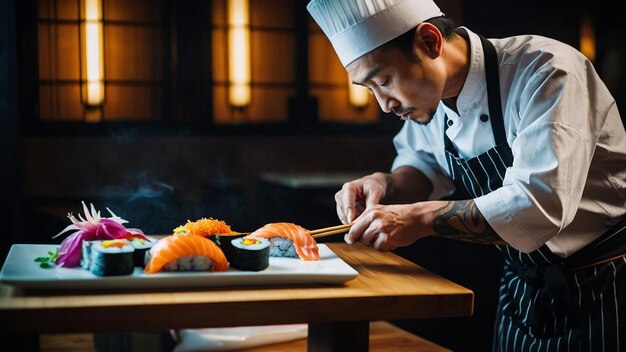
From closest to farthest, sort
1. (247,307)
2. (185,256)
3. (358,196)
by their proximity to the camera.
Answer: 1. (247,307)
2. (185,256)
3. (358,196)

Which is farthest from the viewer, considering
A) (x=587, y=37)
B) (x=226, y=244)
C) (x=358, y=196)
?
(x=587, y=37)

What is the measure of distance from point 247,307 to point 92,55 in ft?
7.99

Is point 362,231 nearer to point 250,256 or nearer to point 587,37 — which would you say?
point 250,256

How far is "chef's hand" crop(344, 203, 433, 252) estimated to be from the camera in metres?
2.24

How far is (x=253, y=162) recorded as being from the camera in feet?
13.5

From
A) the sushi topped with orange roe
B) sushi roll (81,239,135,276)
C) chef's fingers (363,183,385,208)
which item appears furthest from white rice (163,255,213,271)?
chef's fingers (363,183,385,208)

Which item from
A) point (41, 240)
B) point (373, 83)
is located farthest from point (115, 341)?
point (373, 83)

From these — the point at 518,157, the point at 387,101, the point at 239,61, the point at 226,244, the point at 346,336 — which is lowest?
the point at 346,336

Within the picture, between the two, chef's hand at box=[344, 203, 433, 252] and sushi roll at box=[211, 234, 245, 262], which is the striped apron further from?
sushi roll at box=[211, 234, 245, 262]

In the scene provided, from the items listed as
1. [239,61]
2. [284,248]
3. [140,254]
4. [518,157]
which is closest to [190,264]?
[140,254]

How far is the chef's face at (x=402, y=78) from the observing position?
2426mm

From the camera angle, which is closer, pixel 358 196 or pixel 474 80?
pixel 474 80

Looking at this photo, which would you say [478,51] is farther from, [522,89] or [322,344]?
[322,344]

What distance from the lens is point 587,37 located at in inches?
178
